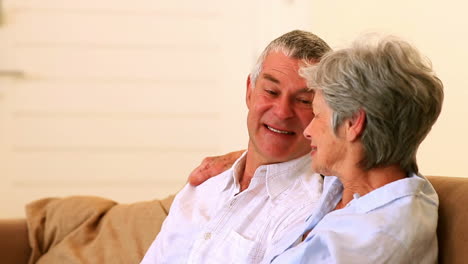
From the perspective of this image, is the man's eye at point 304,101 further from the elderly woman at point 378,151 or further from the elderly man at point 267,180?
the elderly woman at point 378,151

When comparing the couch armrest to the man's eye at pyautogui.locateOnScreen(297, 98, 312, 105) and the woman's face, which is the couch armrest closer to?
the man's eye at pyautogui.locateOnScreen(297, 98, 312, 105)

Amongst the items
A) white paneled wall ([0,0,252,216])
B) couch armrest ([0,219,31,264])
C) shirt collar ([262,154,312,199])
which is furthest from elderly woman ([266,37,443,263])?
white paneled wall ([0,0,252,216])

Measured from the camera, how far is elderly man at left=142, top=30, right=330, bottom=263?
1790 mm

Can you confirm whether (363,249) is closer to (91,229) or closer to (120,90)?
(91,229)

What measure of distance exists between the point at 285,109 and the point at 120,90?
7.99ft

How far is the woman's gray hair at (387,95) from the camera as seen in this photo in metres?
1.37

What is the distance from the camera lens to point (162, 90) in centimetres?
420

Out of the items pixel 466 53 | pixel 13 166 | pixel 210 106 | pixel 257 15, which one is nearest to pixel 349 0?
pixel 466 53

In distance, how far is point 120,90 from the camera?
4164mm

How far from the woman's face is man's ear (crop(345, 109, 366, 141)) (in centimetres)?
3

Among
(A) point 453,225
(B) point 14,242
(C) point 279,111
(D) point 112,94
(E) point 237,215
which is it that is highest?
(C) point 279,111

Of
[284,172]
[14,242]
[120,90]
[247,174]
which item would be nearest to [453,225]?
[284,172]

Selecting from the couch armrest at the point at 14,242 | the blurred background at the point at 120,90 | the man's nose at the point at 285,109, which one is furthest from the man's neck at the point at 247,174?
the blurred background at the point at 120,90

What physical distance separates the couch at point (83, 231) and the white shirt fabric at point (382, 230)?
99 cm
